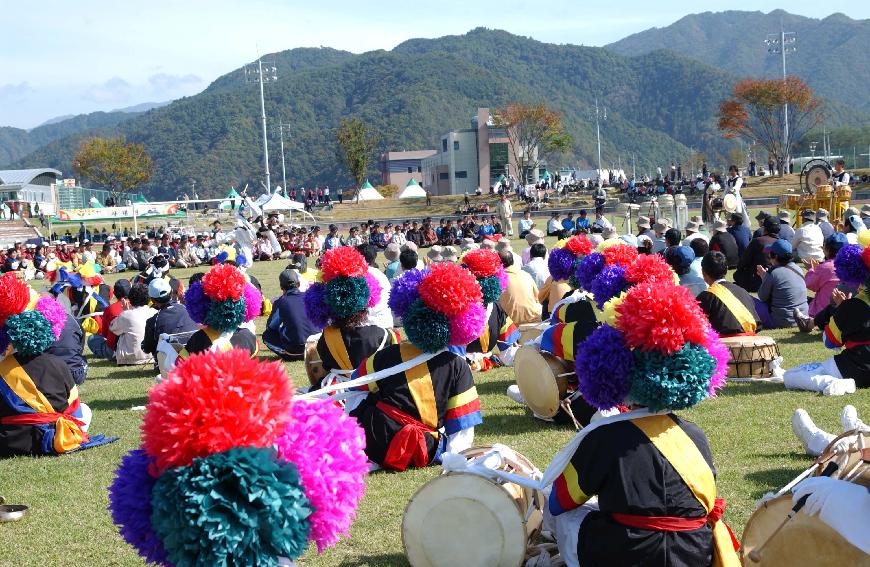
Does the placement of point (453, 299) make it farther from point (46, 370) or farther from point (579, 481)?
point (46, 370)

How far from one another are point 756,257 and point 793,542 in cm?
1288

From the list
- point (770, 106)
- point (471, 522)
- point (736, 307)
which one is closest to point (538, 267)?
point (736, 307)

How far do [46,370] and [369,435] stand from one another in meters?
3.18

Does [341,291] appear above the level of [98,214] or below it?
below

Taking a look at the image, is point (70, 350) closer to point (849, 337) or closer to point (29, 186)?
point (849, 337)

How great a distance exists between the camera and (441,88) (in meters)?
174

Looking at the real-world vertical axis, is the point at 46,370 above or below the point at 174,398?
below

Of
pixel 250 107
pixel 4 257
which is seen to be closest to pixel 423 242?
pixel 4 257

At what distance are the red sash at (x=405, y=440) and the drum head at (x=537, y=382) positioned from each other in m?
1.25

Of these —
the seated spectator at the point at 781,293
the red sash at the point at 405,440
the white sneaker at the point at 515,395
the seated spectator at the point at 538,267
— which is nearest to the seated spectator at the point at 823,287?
the seated spectator at the point at 781,293

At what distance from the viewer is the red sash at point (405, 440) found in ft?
22.8

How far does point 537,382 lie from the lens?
25.9 ft

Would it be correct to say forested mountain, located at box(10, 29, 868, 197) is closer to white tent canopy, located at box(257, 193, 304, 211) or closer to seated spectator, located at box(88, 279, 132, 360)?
white tent canopy, located at box(257, 193, 304, 211)

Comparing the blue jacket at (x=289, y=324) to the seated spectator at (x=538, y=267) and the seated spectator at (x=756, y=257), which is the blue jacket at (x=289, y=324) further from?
the seated spectator at (x=756, y=257)
